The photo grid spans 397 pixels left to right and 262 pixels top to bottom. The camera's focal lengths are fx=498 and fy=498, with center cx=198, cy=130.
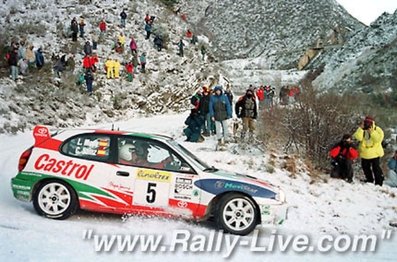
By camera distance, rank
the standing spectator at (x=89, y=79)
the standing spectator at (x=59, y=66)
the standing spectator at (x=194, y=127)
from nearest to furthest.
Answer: the standing spectator at (x=194, y=127)
the standing spectator at (x=89, y=79)
the standing spectator at (x=59, y=66)

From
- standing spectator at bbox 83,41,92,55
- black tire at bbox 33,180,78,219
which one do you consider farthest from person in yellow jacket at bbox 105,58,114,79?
black tire at bbox 33,180,78,219

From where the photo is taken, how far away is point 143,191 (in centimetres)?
729

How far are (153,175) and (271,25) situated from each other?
7159 centimetres

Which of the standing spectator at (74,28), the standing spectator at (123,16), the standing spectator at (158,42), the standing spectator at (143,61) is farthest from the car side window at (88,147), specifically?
the standing spectator at (123,16)

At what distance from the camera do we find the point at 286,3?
81000 millimetres

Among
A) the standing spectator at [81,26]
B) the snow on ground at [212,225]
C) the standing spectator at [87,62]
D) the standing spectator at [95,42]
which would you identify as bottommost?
the snow on ground at [212,225]

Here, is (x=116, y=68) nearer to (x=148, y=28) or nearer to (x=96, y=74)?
(x=96, y=74)

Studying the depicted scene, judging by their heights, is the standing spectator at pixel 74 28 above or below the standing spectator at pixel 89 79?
above

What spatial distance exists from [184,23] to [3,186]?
88.1 ft

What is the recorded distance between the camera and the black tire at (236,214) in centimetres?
731

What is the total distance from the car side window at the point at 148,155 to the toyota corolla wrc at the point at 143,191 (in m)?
0.01

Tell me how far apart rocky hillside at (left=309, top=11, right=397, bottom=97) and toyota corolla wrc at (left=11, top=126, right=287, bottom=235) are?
19.9 m

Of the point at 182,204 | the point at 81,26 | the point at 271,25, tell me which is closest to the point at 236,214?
the point at 182,204

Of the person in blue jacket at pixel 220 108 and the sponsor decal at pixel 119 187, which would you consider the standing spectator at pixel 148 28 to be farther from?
the sponsor decal at pixel 119 187
